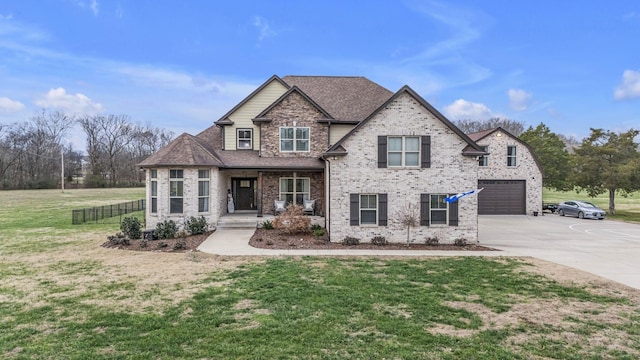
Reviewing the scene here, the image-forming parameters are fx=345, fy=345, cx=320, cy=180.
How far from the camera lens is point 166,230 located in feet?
51.8

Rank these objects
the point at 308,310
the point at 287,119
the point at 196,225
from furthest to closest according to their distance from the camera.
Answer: the point at 287,119 < the point at 196,225 < the point at 308,310

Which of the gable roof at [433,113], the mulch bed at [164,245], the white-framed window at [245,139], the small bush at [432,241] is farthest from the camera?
the white-framed window at [245,139]

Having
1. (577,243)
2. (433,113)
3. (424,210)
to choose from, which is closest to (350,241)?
(424,210)

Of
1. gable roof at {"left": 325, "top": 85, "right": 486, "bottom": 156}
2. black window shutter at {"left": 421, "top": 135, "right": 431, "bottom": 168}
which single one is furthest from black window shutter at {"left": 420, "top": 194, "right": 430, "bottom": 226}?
gable roof at {"left": 325, "top": 85, "right": 486, "bottom": 156}

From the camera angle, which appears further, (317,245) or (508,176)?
(508,176)

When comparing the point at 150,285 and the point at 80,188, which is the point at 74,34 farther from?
the point at 80,188

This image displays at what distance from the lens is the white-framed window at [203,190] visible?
1756cm

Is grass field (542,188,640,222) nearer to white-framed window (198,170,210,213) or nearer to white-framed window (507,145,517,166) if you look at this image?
white-framed window (507,145,517,166)

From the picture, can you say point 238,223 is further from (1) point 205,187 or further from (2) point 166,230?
(2) point 166,230

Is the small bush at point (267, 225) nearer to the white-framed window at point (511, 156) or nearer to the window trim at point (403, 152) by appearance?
the window trim at point (403, 152)

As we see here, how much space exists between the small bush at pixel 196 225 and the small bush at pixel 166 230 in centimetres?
68

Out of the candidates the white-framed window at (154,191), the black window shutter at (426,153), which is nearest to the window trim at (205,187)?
the white-framed window at (154,191)

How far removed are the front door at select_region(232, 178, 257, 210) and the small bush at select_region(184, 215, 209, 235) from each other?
479 cm

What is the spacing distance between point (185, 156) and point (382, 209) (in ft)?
32.9
